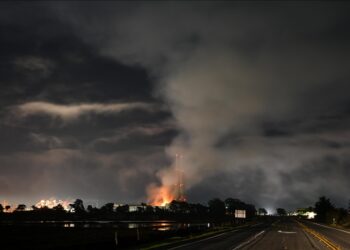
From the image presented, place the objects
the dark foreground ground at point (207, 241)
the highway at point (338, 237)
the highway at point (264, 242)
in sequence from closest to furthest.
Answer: the highway at point (264, 242), the dark foreground ground at point (207, 241), the highway at point (338, 237)

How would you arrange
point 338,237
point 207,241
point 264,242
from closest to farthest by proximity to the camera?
1. point 264,242
2. point 207,241
3. point 338,237

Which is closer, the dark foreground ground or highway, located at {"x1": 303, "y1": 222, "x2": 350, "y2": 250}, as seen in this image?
the dark foreground ground

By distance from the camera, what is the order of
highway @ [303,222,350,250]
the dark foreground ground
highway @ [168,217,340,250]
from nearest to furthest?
highway @ [168,217,340,250] → the dark foreground ground → highway @ [303,222,350,250]

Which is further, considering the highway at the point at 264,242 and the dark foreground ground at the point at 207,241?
the dark foreground ground at the point at 207,241

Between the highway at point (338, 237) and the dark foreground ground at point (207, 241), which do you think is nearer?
the dark foreground ground at point (207, 241)

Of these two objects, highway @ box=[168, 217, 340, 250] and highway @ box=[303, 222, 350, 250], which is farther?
highway @ box=[303, 222, 350, 250]

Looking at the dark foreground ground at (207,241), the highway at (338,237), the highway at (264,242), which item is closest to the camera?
the highway at (264,242)

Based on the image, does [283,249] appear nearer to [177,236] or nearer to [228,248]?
[228,248]

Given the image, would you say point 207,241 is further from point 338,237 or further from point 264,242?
point 338,237

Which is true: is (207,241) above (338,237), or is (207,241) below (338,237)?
above

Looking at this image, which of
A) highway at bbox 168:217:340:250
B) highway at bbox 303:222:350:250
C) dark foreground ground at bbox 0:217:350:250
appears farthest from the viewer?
highway at bbox 303:222:350:250

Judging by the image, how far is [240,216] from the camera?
420ft

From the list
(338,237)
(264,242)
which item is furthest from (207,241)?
(338,237)

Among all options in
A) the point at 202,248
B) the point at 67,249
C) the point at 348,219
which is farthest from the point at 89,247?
the point at 348,219
